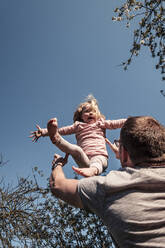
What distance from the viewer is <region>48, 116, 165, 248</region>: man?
110 centimetres

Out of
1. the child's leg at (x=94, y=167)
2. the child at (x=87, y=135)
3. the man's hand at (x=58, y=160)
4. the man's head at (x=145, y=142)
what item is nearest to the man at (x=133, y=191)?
the man's head at (x=145, y=142)

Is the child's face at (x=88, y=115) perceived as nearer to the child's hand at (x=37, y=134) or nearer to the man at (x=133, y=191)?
the child's hand at (x=37, y=134)

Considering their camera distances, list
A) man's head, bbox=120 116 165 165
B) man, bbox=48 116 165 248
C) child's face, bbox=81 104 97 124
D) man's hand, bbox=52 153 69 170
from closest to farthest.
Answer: man, bbox=48 116 165 248 < man's head, bbox=120 116 165 165 < man's hand, bbox=52 153 69 170 < child's face, bbox=81 104 97 124

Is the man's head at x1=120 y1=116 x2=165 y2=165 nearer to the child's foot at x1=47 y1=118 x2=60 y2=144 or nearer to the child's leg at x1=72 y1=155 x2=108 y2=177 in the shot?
the child's leg at x1=72 y1=155 x2=108 y2=177

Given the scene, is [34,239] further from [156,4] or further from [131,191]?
[156,4]

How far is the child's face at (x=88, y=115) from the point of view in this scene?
3.35 meters

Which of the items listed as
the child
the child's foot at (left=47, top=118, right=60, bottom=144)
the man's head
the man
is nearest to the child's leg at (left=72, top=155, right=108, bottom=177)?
the child

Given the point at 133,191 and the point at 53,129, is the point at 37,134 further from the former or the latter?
the point at 133,191

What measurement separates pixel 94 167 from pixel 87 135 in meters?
0.80

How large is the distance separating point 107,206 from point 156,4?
177 inches

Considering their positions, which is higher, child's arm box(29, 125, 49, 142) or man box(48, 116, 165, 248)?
child's arm box(29, 125, 49, 142)

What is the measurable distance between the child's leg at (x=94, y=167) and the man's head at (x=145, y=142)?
0.78m

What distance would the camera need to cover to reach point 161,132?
1.33 metres

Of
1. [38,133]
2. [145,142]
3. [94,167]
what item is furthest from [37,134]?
[145,142]
